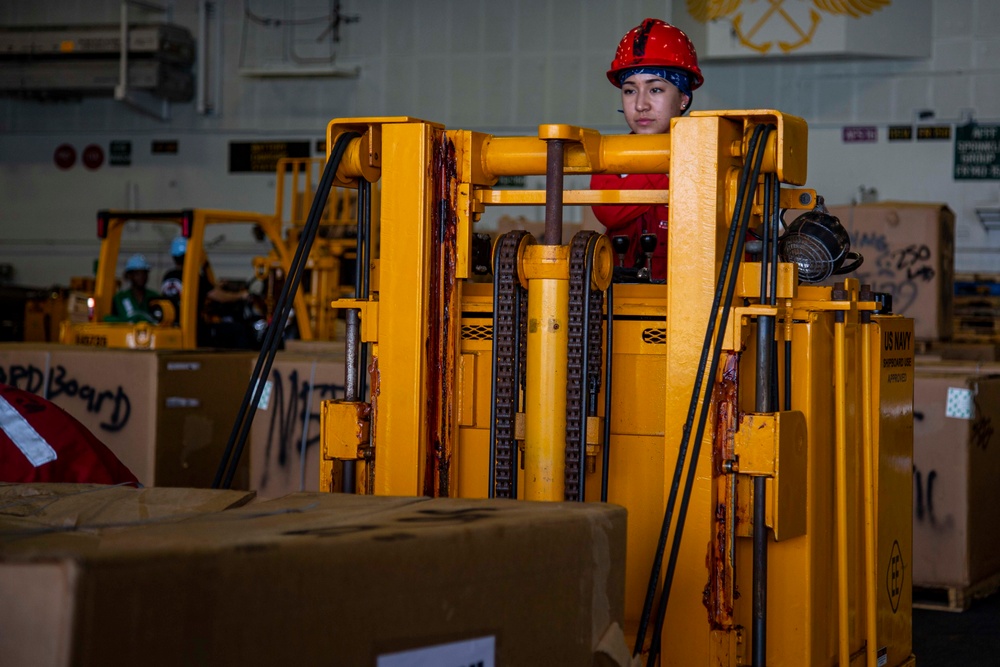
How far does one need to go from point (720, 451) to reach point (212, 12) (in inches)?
598

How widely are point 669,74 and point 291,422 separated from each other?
285 centimetres

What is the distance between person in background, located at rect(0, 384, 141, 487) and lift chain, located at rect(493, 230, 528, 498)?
2.89ft

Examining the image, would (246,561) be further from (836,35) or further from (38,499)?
(836,35)

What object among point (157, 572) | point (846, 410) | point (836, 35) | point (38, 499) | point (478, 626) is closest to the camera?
point (157, 572)

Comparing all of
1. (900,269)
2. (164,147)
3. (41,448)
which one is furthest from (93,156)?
(41,448)

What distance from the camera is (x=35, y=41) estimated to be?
16.4 meters

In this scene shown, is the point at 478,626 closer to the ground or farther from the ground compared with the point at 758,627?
farther from the ground

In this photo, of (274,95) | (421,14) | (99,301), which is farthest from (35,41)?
(99,301)

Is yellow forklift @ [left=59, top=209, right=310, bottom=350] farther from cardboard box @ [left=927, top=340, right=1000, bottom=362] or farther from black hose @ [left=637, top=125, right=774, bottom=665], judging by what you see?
black hose @ [left=637, top=125, right=774, bottom=665]

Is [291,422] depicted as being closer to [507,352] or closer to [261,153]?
[507,352]

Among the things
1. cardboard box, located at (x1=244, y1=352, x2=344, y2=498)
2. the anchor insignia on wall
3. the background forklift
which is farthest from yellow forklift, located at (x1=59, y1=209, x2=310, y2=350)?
the anchor insignia on wall

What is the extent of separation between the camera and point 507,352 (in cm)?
297

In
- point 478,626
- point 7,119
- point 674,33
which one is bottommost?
point 478,626

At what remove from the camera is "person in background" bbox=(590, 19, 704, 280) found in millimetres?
3715
